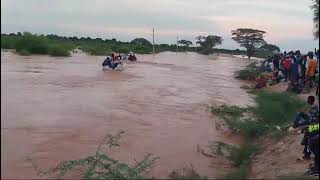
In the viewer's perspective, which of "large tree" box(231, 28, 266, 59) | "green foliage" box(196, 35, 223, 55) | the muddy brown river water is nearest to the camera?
the muddy brown river water

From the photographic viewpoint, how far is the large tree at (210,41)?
90875 millimetres

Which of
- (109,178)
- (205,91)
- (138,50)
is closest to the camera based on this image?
(109,178)

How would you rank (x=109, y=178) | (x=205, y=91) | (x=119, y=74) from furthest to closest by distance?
(x=119, y=74), (x=205, y=91), (x=109, y=178)

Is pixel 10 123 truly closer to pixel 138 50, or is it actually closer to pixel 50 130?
pixel 50 130

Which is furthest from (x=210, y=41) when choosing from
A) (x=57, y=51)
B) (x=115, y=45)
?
(x=57, y=51)

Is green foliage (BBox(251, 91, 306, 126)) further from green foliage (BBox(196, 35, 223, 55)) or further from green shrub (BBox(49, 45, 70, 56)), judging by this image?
green foliage (BBox(196, 35, 223, 55))

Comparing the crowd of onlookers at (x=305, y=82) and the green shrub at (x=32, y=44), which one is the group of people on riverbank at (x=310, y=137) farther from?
the green shrub at (x=32, y=44)

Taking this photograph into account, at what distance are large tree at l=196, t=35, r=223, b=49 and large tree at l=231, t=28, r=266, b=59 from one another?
1297 cm

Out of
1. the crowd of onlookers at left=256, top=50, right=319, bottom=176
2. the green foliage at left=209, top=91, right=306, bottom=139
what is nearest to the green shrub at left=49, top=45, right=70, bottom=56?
the crowd of onlookers at left=256, top=50, right=319, bottom=176

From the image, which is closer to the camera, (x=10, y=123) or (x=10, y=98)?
(x=10, y=123)

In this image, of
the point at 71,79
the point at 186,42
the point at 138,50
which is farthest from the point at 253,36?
the point at 71,79

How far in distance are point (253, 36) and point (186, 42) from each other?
24.3m

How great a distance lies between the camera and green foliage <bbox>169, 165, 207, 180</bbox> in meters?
A: 7.16

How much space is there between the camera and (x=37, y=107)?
45.5 feet
